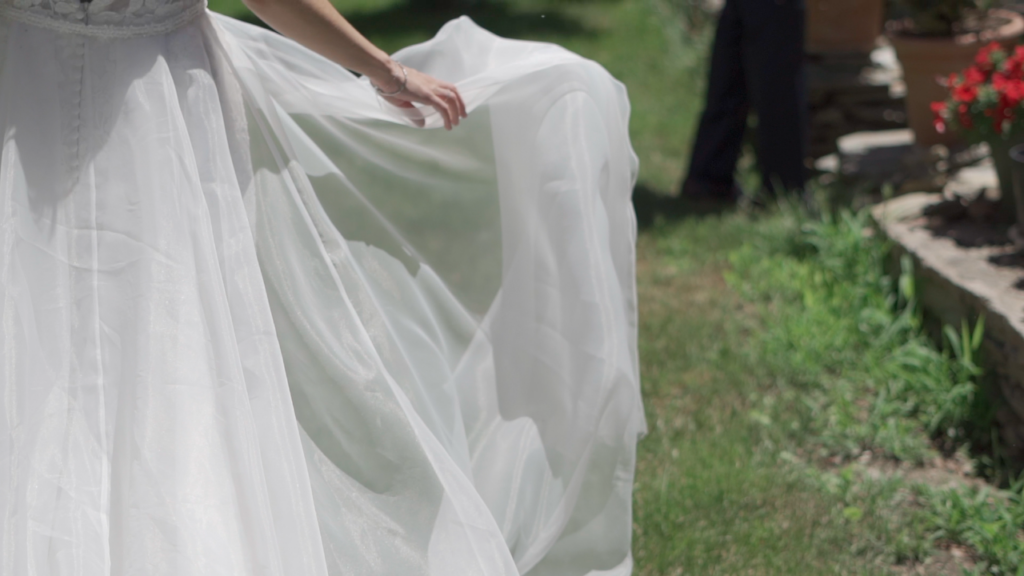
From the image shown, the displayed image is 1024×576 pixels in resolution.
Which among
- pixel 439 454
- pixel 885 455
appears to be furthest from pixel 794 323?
pixel 439 454

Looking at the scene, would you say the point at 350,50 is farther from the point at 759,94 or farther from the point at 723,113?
the point at 723,113

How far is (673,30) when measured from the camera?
24.4 feet

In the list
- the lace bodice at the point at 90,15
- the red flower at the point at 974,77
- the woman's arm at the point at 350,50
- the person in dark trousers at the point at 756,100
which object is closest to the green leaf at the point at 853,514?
the woman's arm at the point at 350,50

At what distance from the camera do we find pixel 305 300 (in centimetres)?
188

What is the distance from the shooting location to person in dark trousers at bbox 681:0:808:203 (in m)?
4.32

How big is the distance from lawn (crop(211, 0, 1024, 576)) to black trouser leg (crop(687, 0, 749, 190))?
0.93ft

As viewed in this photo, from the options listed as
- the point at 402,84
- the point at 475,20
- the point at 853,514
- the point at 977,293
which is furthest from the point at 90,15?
the point at 475,20

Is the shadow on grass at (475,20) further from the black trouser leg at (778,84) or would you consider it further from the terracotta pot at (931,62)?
the terracotta pot at (931,62)

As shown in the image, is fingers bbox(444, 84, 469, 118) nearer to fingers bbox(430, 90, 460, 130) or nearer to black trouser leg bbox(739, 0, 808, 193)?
fingers bbox(430, 90, 460, 130)

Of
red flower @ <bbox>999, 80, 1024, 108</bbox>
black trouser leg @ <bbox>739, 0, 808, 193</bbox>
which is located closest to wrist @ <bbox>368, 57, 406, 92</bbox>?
red flower @ <bbox>999, 80, 1024, 108</bbox>

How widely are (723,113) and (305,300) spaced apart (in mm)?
3235

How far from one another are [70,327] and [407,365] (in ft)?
2.15

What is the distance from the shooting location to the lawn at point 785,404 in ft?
8.02

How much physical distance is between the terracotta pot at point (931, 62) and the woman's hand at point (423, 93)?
2.74 meters
